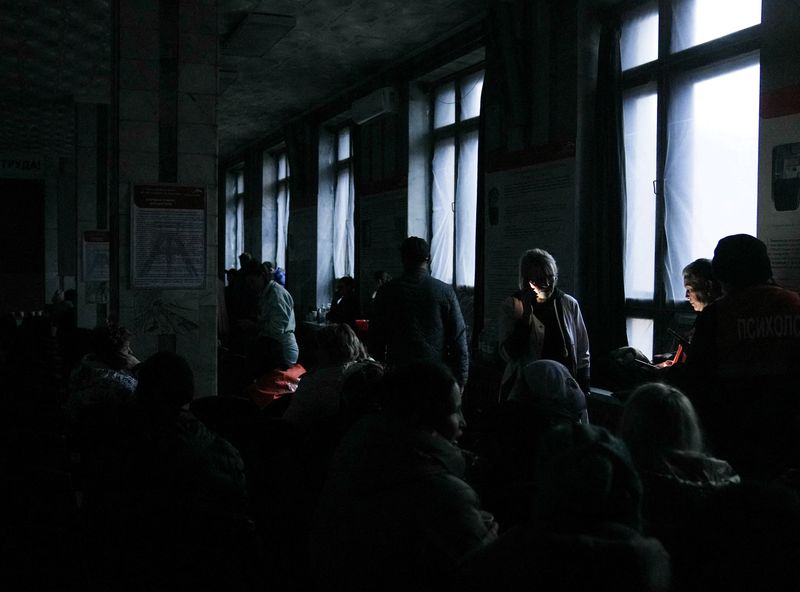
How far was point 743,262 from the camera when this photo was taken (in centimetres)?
251

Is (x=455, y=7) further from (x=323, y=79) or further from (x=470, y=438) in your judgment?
(x=470, y=438)

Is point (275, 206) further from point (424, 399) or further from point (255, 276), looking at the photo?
point (424, 399)

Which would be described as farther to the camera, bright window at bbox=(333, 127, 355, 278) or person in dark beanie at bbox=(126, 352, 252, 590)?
bright window at bbox=(333, 127, 355, 278)

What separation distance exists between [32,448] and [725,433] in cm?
257

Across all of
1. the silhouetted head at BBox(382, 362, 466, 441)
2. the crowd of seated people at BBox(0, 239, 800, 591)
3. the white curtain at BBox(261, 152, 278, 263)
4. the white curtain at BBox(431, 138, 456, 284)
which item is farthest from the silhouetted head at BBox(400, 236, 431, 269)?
the white curtain at BBox(261, 152, 278, 263)

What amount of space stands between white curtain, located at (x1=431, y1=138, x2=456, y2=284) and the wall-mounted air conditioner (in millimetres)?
690

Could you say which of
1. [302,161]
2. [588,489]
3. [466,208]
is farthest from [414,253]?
[302,161]

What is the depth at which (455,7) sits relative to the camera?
685 cm

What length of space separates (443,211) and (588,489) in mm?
7345

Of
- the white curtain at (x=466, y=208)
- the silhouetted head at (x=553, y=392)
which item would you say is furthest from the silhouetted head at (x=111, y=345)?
the white curtain at (x=466, y=208)

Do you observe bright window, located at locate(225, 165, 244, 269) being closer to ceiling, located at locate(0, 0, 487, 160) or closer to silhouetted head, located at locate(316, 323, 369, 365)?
ceiling, located at locate(0, 0, 487, 160)

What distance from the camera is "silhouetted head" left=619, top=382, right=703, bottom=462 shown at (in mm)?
1854

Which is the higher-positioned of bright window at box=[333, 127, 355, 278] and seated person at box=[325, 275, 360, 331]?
bright window at box=[333, 127, 355, 278]

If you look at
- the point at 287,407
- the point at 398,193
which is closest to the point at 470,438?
the point at 287,407
